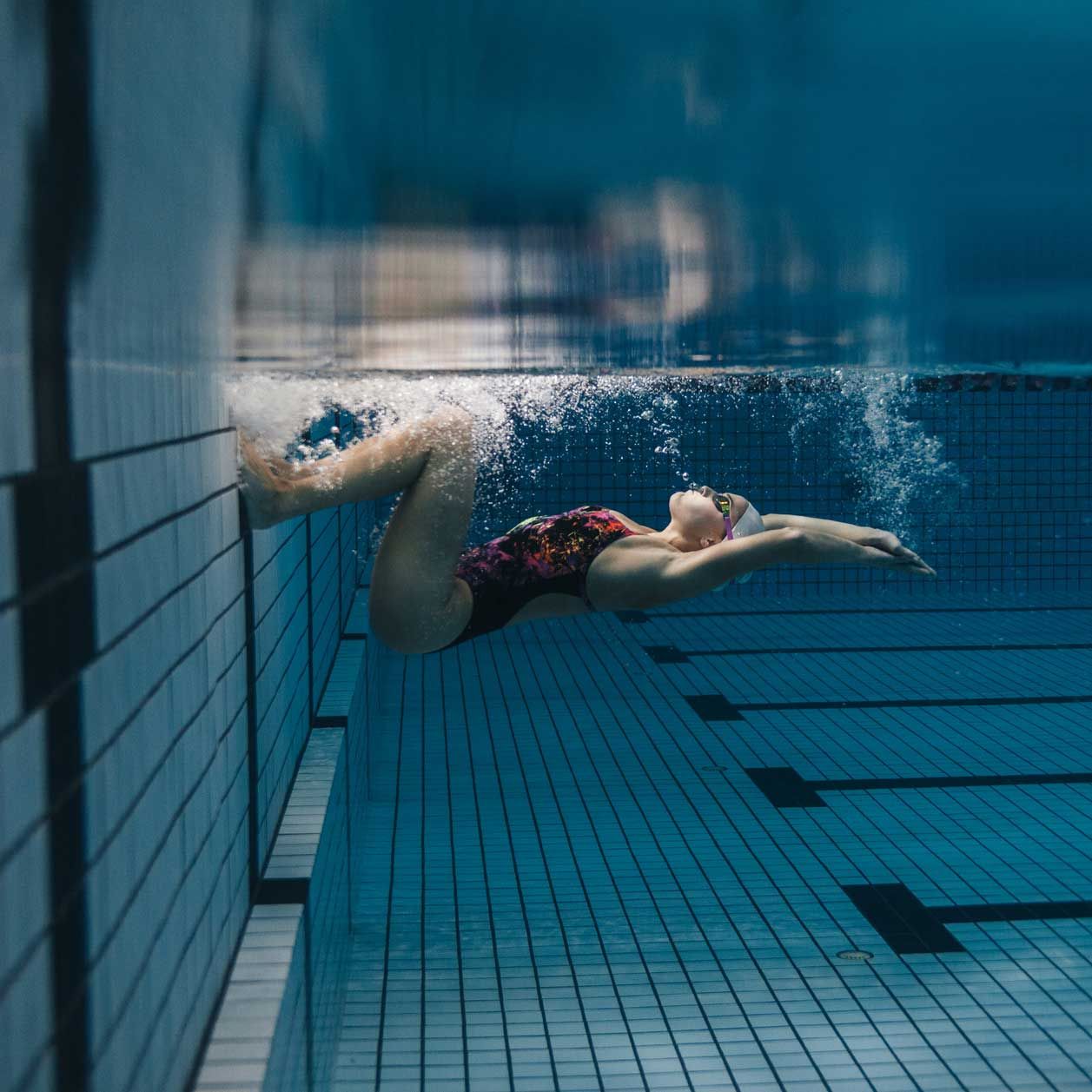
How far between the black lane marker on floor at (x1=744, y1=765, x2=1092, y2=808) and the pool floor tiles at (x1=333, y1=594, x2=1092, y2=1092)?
0.08 ft

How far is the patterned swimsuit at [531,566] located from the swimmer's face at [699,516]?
0.18 m

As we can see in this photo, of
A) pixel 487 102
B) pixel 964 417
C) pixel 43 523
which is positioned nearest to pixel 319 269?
pixel 487 102

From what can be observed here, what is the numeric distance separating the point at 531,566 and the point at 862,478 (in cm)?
953

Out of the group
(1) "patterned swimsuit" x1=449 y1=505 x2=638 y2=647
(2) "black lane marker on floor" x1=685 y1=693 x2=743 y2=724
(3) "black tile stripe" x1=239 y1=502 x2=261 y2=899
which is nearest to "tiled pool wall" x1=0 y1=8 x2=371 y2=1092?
(3) "black tile stripe" x1=239 y1=502 x2=261 y2=899

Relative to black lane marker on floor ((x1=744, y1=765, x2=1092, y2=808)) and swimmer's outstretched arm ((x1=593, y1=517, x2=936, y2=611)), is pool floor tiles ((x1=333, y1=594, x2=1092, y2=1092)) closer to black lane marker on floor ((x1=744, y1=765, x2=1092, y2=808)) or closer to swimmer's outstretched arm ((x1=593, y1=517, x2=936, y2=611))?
black lane marker on floor ((x1=744, y1=765, x2=1092, y2=808))

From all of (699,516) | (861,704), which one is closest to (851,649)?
(861,704)

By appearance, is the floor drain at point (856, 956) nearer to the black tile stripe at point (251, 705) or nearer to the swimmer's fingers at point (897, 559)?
the swimmer's fingers at point (897, 559)

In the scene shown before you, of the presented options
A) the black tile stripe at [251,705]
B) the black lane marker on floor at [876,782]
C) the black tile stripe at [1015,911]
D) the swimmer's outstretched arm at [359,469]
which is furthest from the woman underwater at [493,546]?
the black lane marker on floor at [876,782]

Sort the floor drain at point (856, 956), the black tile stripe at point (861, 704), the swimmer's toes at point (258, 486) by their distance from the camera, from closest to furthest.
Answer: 1. the swimmer's toes at point (258, 486)
2. the floor drain at point (856, 956)
3. the black tile stripe at point (861, 704)

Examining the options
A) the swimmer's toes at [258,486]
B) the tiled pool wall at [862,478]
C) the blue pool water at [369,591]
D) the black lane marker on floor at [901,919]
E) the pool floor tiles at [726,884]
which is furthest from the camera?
the tiled pool wall at [862,478]

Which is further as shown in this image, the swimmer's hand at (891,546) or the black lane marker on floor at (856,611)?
the black lane marker on floor at (856,611)

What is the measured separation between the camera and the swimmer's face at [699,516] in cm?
354

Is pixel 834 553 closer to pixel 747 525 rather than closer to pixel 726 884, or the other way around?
pixel 747 525

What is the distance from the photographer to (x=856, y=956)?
3.97 m
